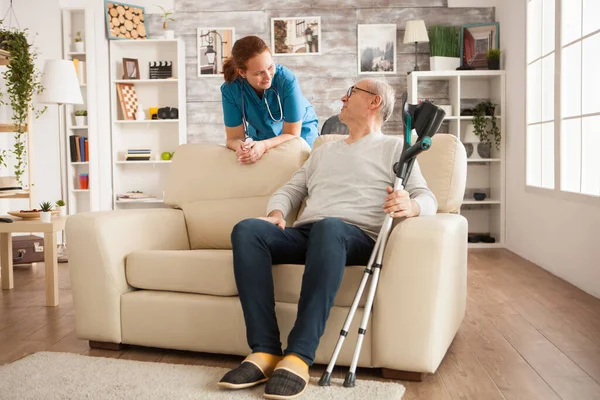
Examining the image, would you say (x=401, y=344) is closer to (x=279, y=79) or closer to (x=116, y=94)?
(x=279, y=79)

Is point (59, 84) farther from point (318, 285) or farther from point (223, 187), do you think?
point (318, 285)

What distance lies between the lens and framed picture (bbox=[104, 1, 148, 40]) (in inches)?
233

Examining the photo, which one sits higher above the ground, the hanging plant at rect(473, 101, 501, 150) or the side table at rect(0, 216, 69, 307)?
the hanging plant at rect(473, 101, 501, 150)

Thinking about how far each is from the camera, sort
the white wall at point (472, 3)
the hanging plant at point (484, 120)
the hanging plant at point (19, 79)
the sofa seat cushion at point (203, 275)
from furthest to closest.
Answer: the white wall at point (472, 3), the hanging plant at point (484, 120), the hanging plant at point (19, 79), the sofa seat cushion at point (203, 275)

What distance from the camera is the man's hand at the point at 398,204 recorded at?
7.32 ft

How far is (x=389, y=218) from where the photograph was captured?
2.26m

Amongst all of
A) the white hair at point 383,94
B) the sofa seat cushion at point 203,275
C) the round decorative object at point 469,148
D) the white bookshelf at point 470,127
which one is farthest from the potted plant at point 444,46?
the sofa seat cushion at point 203,275

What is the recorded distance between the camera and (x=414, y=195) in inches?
95.0

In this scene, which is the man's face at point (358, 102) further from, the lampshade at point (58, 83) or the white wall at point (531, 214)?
the lampshade at point (58, 83)

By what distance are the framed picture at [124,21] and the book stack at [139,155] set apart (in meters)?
1.04

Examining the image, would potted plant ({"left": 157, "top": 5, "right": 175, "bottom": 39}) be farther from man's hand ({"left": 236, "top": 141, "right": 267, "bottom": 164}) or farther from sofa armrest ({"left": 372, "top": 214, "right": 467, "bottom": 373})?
sofa armrest ({"left": 372, "top": 214, "right": 467, "bottom": 373})

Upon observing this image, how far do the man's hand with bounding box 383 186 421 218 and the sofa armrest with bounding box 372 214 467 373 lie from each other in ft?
0.12

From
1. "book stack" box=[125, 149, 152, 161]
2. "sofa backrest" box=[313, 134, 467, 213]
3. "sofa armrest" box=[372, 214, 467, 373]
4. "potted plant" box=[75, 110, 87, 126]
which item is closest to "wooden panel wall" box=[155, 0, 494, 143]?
"book stack" box=[125, 149, 152, 161]

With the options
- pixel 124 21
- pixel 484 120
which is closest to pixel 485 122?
pixel 484 120
